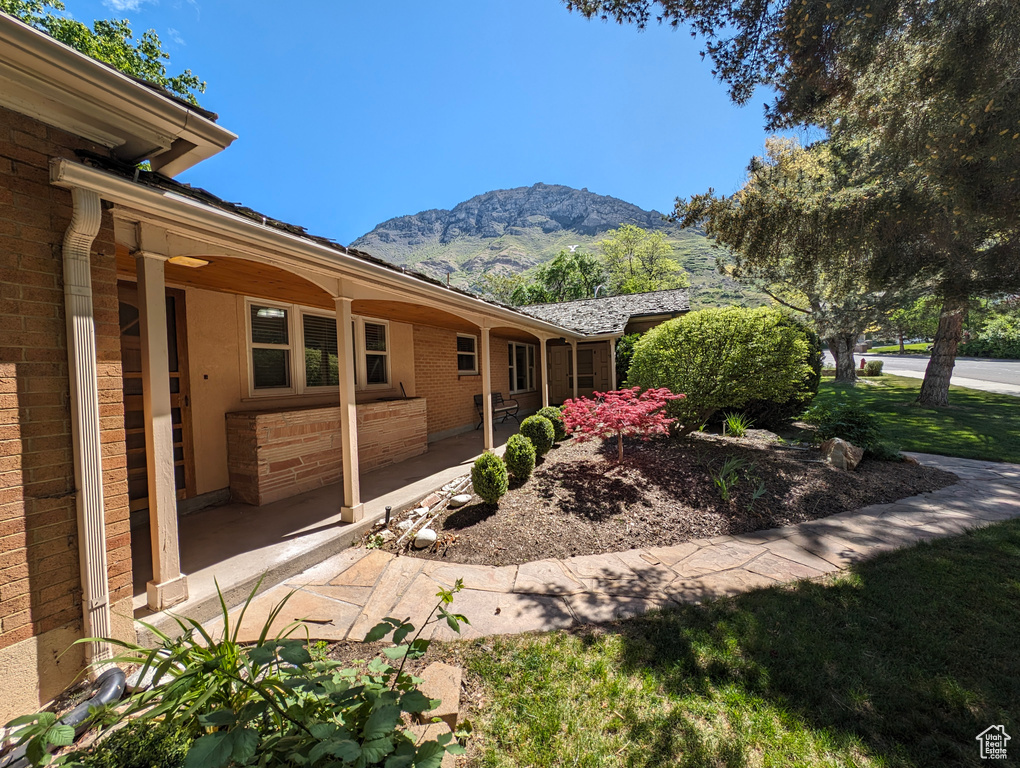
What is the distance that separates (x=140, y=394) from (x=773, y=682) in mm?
6354

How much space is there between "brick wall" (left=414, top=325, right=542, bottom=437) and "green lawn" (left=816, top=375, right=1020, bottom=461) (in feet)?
29.3

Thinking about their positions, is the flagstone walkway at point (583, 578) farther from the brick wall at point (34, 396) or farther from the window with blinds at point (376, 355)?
the window with blinds at point (376, 355)

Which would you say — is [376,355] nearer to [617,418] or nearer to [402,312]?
[402,312]

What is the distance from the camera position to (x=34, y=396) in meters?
2.15

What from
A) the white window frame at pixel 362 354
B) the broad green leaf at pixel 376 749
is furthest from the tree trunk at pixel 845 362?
the broad green leaf at pixel 376 749

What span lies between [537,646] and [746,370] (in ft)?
19.9

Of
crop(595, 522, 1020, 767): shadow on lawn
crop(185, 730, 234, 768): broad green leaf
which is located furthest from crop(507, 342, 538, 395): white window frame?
crop(185, 730, 234, 768): broad green leaf

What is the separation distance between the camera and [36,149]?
2.15 metres

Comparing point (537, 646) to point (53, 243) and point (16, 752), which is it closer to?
point (16, 752)

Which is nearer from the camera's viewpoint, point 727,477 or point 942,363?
point 727,477

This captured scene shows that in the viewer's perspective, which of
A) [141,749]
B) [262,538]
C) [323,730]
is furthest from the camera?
[262,538]

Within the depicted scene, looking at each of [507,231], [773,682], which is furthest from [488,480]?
[507,231]

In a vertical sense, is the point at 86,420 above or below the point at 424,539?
above

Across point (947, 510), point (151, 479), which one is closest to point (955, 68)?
point (947, 510)
